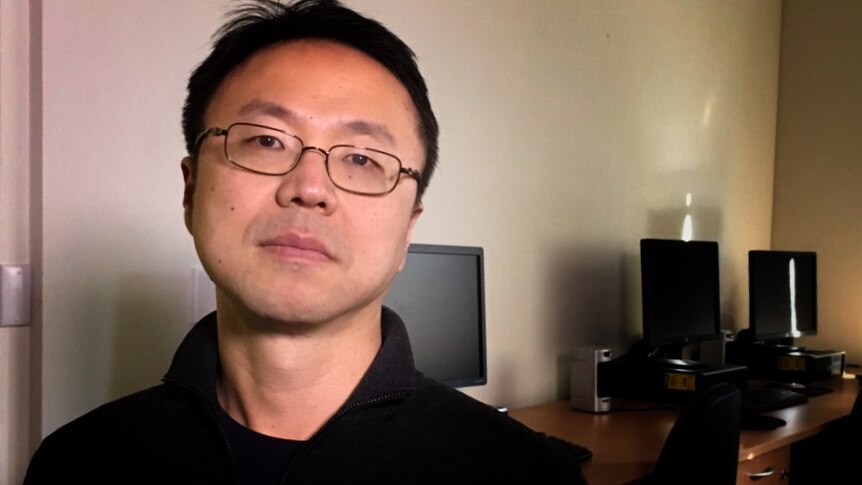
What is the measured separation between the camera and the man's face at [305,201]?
0.89 metres

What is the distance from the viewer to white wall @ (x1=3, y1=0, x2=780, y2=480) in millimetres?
1456

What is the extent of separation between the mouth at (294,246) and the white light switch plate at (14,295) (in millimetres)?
772

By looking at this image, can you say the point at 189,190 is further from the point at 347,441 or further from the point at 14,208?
the point at 14,208

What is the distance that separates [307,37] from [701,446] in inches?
50.2

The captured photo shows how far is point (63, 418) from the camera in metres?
1.44

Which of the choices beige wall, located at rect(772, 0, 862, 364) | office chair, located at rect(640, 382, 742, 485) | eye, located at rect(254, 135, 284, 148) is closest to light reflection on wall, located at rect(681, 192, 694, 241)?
beige wall, located at rect(772, 0, 862, 364)

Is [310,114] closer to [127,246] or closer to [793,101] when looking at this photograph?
[127,246]

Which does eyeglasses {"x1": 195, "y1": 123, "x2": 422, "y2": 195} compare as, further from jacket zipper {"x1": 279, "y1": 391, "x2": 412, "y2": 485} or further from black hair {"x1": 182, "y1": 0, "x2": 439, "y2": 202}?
jacket zipper {"x1": 279, "y1": 391, "x2": 412, "y2": 485}

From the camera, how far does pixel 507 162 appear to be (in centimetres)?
241

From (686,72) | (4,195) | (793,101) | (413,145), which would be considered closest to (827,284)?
(793,101)

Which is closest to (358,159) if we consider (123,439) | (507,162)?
(123,439)

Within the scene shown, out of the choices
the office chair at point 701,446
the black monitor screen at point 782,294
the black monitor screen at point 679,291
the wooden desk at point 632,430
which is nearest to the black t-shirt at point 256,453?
the wooden desk at point 632,430

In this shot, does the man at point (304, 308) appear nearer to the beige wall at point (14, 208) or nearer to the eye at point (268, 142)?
the eye at point (268, 142)

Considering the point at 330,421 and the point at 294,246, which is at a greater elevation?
the point at 294,246
